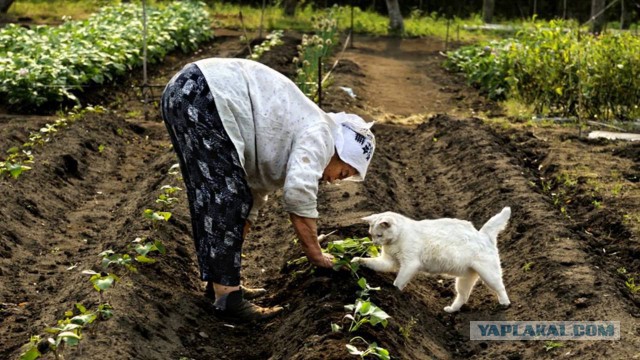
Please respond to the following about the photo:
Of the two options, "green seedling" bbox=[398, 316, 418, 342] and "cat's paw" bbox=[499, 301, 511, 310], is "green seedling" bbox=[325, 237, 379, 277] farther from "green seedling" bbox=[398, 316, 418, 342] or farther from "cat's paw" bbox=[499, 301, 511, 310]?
"cat's paw" bbox=[499, 301, 511, 310]

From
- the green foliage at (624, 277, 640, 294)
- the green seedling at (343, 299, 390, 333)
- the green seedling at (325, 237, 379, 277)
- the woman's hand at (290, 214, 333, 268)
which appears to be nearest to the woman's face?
the woman's hand at (290, 214, 333, 268)

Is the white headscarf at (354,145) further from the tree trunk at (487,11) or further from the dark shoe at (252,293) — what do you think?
the tree trunk at (487,11)

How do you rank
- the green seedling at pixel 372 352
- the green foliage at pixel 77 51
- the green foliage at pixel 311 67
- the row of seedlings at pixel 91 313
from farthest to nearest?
the green foliage at pixel 77 51, the green foliage at pixel 311 67, the green seedling at pixel 372 352, the row of seedlings at pixel 91 313

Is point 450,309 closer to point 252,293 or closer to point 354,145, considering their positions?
point 252,293

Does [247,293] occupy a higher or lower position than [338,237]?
lower

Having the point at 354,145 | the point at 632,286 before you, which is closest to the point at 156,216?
the point at 354,145

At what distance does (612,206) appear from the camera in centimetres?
844

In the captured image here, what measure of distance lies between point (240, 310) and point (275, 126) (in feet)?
3.65

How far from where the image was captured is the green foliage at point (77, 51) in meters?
13.4

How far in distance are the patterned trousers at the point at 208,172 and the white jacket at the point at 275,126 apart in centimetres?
7

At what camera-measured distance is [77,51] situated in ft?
48.5

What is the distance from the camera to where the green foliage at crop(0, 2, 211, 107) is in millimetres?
13352

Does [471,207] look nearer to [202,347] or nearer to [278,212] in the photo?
[278,212]

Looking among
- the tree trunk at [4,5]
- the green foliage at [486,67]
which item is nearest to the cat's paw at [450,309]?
the green foliage at [486,67]
